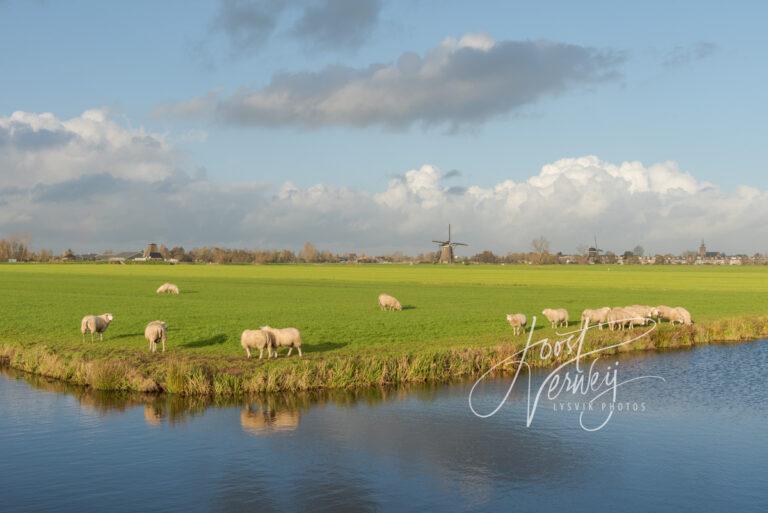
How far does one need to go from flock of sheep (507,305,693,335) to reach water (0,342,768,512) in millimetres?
14300

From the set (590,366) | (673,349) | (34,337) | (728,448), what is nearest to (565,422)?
(728,448)

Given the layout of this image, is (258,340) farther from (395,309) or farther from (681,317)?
(681,317)

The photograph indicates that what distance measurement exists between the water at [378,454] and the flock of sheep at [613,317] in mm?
14300

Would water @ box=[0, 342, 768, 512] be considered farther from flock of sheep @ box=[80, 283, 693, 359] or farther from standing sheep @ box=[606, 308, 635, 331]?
standing sheep @ box=[606, 308, 635, 331]

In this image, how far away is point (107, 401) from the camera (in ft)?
80.9

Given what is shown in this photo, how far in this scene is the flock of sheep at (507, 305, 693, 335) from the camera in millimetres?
40213

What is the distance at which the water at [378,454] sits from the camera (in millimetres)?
15047

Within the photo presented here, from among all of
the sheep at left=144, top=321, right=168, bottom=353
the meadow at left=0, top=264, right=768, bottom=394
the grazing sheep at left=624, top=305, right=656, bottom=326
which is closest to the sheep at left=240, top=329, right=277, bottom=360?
the meadow at left=0, top=264, right=768, bottom=394

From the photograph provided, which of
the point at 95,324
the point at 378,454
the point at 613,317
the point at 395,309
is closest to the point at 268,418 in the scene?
the point at 378,454

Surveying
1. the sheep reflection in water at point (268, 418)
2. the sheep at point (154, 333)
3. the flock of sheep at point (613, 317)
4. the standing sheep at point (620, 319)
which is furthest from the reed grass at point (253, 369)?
the standing sheep at point (620, 319)

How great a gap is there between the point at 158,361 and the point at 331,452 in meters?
13.5

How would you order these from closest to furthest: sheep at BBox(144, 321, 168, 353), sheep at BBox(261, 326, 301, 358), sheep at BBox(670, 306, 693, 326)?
sheep at BBox(261, 326, 301, 358), sheep at BBox(144, 321, 168, 353), sheep at BBox(670, 306, 693, 326)

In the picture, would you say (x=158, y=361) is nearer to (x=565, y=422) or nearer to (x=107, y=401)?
(x=107, y=401)

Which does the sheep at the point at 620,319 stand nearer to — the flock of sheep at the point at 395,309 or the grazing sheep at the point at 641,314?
the flock of sheep at the point at 395,309
